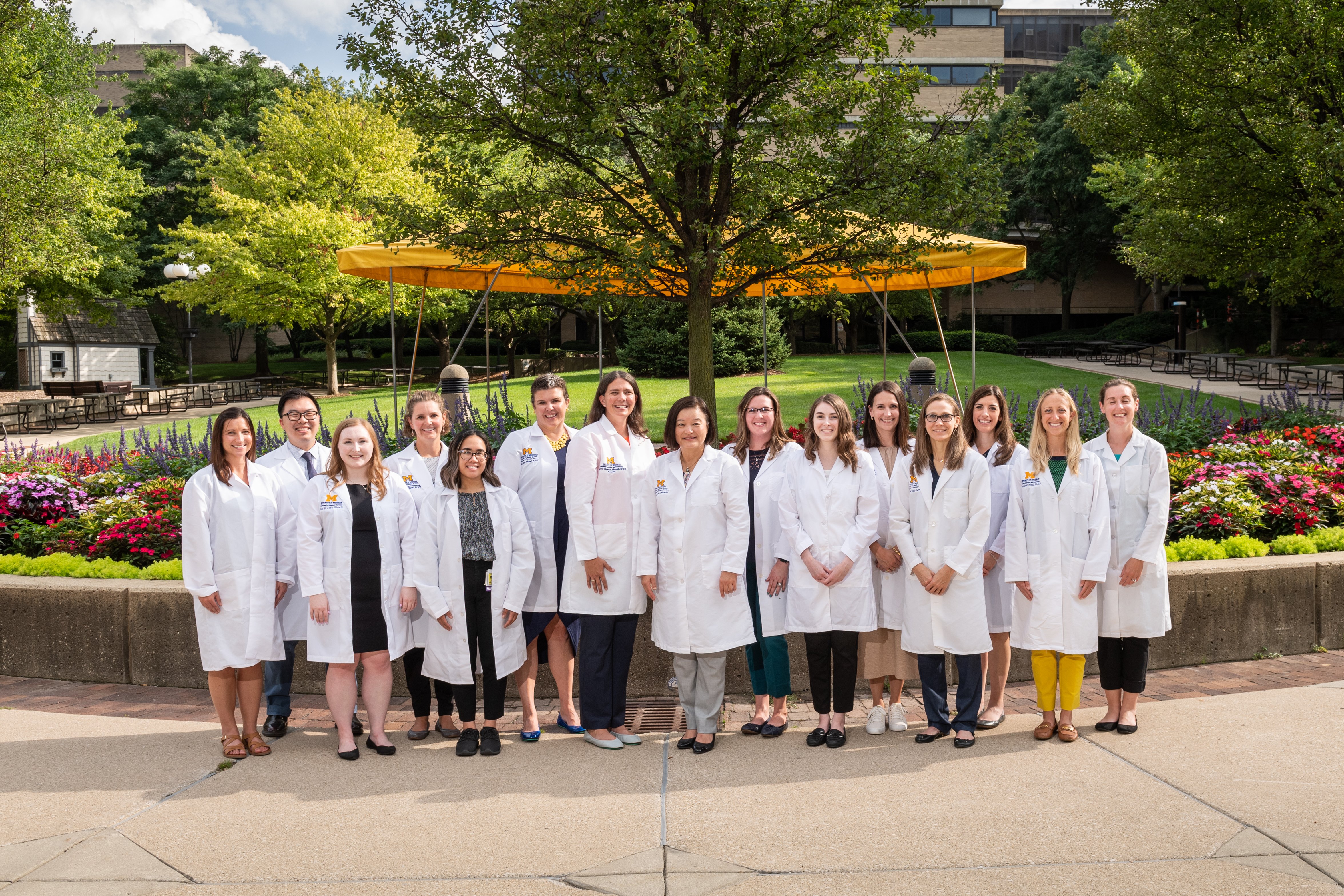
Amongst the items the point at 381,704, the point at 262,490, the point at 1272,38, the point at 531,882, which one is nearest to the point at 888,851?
the point at 531,882

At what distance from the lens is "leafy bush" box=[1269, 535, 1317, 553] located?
6840 mm

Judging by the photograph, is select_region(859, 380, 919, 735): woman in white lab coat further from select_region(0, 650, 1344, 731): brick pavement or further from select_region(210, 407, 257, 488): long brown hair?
select_region(210, 407, 257, 488): long brown hair

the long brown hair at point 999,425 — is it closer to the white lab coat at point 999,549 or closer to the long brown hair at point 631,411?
the white lab coat at point 999,549

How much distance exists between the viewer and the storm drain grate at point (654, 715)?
566 cm

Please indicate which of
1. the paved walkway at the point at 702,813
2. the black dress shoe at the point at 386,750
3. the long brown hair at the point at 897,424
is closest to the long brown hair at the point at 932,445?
the long brown hair at the point at 897,424

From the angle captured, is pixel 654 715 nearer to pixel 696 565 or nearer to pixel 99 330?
pixel 696 565

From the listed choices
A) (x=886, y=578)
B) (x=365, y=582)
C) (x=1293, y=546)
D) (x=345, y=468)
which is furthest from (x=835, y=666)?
(x=1293, y=546)

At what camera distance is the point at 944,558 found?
5152 millimetres

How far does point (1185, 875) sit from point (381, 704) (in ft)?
12.1

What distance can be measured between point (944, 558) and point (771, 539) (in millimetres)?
890

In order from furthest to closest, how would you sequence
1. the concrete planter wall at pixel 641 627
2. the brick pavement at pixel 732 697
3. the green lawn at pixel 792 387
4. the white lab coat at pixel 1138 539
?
1. the green lawn at pixel 792 387
2. the concrete planter wall at pixel 641 627
3. the brick pavement at pixel 732 697
4. the white lab coat at pixel 1138 539

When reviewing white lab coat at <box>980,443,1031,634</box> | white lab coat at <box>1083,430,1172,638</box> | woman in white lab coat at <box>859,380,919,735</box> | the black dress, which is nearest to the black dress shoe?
the black dress

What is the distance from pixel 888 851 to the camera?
3.90 metres

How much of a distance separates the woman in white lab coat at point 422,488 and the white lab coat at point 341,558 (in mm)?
113
